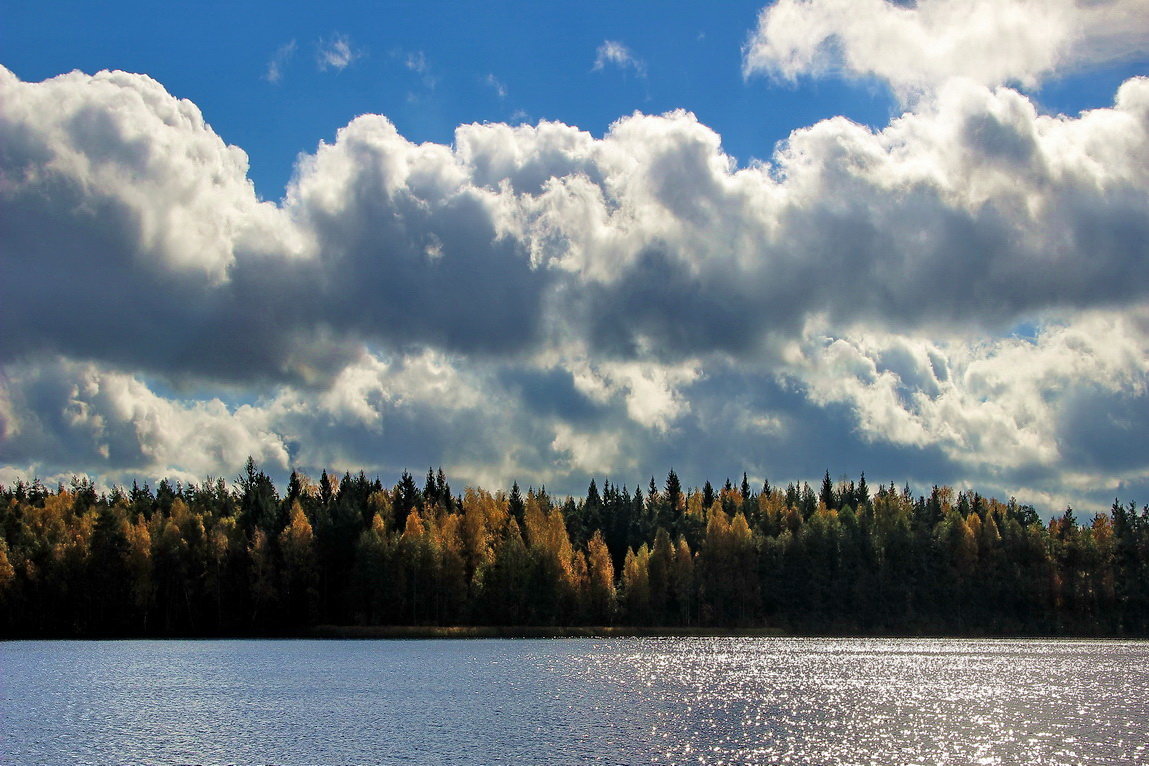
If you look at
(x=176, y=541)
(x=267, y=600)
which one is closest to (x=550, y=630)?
(x=267, y=600)

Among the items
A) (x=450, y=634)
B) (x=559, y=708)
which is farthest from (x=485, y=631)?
(x=559, y=708)

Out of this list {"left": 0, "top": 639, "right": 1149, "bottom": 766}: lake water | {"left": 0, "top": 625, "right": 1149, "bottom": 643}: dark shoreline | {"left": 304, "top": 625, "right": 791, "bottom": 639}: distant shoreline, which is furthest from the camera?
{"left": 0, "top": 625, "right": 1149, "bottom": 643}: dark shoreline

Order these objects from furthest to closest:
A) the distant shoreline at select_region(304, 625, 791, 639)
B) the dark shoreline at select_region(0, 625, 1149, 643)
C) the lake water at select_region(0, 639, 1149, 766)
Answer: the dark shoreline at select_region(0, 625, 1149, 643), the distant shoreline at select_region(304, 625, 791, 639), the lake water at select_region(0, 639, 1149, 766)

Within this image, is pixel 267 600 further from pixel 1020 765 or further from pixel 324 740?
pixel 1020 765

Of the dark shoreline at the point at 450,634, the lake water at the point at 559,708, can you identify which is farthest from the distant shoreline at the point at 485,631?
the lake water at the point at 559,708

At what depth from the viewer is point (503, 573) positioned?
161 meters

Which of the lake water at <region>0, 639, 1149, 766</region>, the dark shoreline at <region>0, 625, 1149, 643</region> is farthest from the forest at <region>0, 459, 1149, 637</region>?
the lake water at <region>0, 639, 1149, 766</region>

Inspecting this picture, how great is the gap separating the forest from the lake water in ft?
108

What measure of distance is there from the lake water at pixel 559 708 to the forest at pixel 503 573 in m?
33.1

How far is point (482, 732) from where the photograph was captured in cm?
6197

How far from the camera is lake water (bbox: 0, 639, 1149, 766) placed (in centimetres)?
5547

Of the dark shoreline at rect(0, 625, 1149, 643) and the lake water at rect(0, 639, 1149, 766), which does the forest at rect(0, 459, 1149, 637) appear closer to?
the dark shoreline at rect(0, 625, 1149, 643)

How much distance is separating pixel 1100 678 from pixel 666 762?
63852 millimetres

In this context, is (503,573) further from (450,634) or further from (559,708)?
(559,708)
